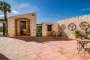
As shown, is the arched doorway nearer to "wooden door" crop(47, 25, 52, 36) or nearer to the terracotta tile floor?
"wooden door" crop(47, 25, 52, 36)

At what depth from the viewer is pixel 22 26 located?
11492 mm

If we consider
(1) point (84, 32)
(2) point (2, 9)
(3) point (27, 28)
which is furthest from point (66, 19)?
(2) point (2, 9)

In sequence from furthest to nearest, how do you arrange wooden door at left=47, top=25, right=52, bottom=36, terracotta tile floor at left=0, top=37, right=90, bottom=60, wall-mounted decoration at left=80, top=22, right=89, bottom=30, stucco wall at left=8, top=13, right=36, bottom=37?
wooden door at left=47, top=25, right=52, bottom=36 → stucco wall at left=8, top=13, right=36, bottom=37 → wall-mounted decoration at left=80, top=22, right=89, bottom=30 → terracotta tile floor at left=0, top=37, right=90, bottom=60

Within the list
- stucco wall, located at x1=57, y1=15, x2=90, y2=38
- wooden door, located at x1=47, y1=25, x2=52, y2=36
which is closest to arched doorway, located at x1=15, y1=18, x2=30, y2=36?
wooden door, located at x1=47, y1=25, x2=52, y2=36

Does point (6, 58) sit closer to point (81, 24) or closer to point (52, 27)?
point (81, 24)

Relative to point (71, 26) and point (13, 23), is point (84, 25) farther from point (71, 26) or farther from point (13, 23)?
point (13, 23)

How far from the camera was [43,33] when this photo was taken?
1212cm

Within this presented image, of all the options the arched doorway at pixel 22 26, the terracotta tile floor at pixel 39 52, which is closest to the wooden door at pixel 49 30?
the arched doorway at pixel 22 26

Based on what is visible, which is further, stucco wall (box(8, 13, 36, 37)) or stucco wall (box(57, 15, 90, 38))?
stucco wall (box(8, 13, 36, 37))

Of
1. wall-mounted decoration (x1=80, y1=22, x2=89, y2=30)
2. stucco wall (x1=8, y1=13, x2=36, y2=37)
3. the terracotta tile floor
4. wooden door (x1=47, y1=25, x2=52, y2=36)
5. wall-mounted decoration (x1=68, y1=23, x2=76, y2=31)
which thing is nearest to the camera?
the terracotta tile floor

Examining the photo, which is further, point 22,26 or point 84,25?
point 22,26

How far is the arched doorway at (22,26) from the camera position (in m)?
10.5

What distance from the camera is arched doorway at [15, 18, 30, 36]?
10.5 metres

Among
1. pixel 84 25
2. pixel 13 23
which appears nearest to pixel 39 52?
pixel 84 25
